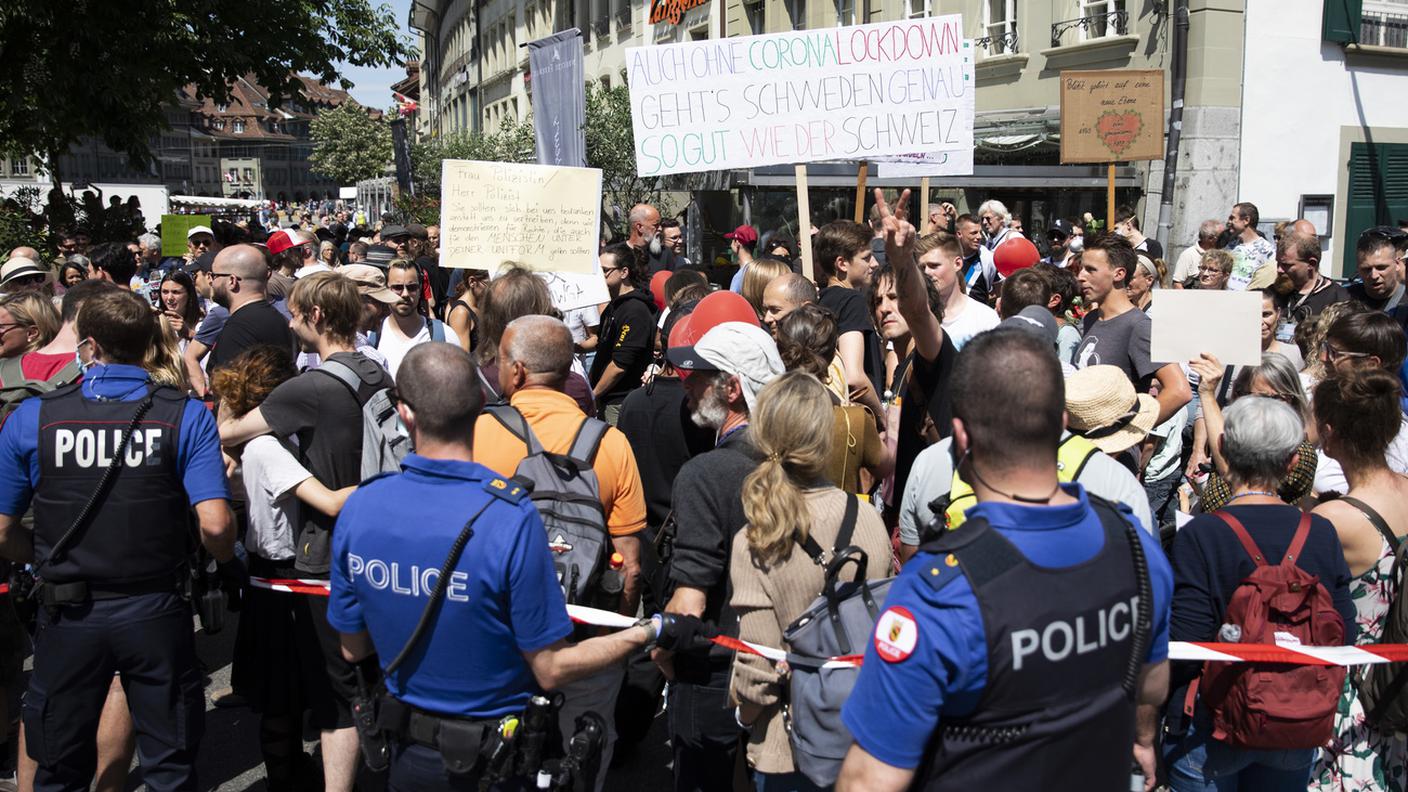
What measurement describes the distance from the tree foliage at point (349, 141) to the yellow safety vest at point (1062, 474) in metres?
69.5

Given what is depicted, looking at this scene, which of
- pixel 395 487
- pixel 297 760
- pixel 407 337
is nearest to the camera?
pixel 395 487

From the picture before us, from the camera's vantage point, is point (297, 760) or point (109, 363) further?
point (297, 760)

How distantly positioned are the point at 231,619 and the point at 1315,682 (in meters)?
5.76

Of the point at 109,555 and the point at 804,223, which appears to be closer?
the point at 109,555

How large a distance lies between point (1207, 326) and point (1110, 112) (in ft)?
24.2

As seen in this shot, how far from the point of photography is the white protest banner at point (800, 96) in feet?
22.3

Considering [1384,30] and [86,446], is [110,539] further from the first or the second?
[1384,30]

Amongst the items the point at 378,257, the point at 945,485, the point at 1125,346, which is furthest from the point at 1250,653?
the point at 378,257

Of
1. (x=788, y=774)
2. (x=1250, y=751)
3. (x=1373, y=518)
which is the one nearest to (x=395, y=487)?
(x=788, y=774)

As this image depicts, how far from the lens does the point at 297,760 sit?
14.7ft

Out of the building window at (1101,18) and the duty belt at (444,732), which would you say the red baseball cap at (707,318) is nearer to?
the duty belt at (444,732)

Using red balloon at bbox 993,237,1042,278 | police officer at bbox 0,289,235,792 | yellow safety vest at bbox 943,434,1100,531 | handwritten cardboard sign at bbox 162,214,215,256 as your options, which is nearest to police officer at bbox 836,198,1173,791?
yellow safety vest at bbox 943,434,1100,531

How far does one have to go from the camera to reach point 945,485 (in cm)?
338

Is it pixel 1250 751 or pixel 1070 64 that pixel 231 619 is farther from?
pixel 1070 64
